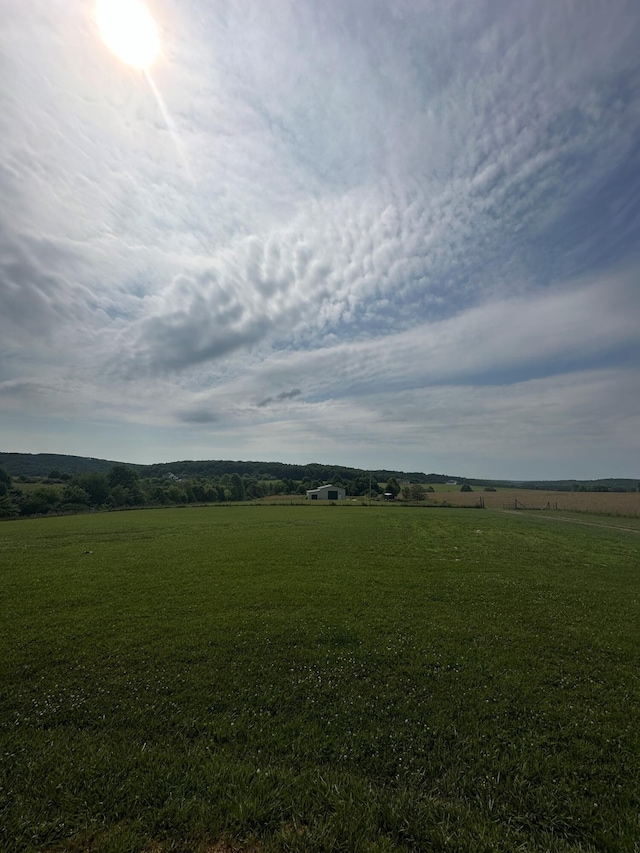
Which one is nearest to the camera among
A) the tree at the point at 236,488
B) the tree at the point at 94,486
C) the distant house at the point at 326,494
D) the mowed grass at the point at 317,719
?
the mowed grass at the point at 317,719

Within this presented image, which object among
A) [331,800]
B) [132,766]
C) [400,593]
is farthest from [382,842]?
[400,593]

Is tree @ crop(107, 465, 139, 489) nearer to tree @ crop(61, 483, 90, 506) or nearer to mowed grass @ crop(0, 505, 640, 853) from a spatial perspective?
tree @ crop(61, 483, 90, 506)

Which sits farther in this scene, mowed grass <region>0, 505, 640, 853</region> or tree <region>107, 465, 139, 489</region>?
tree <region>107, 465, 139, 489</region>

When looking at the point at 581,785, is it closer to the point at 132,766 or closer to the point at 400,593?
the point at 132,766

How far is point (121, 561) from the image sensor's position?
58.4 feet

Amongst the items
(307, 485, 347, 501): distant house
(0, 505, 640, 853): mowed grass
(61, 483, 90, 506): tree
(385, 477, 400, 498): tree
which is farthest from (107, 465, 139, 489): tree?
(0, 505, 640, 853): mowed grass

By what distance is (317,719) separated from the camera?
224 inches

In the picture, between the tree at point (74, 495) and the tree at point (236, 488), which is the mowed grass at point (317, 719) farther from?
the tree at point (236, 488)

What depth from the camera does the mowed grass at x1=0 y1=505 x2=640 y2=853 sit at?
385 centimetres

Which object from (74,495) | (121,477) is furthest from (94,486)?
(74,495)

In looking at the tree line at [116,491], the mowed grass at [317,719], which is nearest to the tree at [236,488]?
the tree line at [116,491]

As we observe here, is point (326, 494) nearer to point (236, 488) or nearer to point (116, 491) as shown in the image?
point (236, 488)

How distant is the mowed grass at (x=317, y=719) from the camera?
3848mm

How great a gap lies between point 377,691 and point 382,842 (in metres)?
2.94
